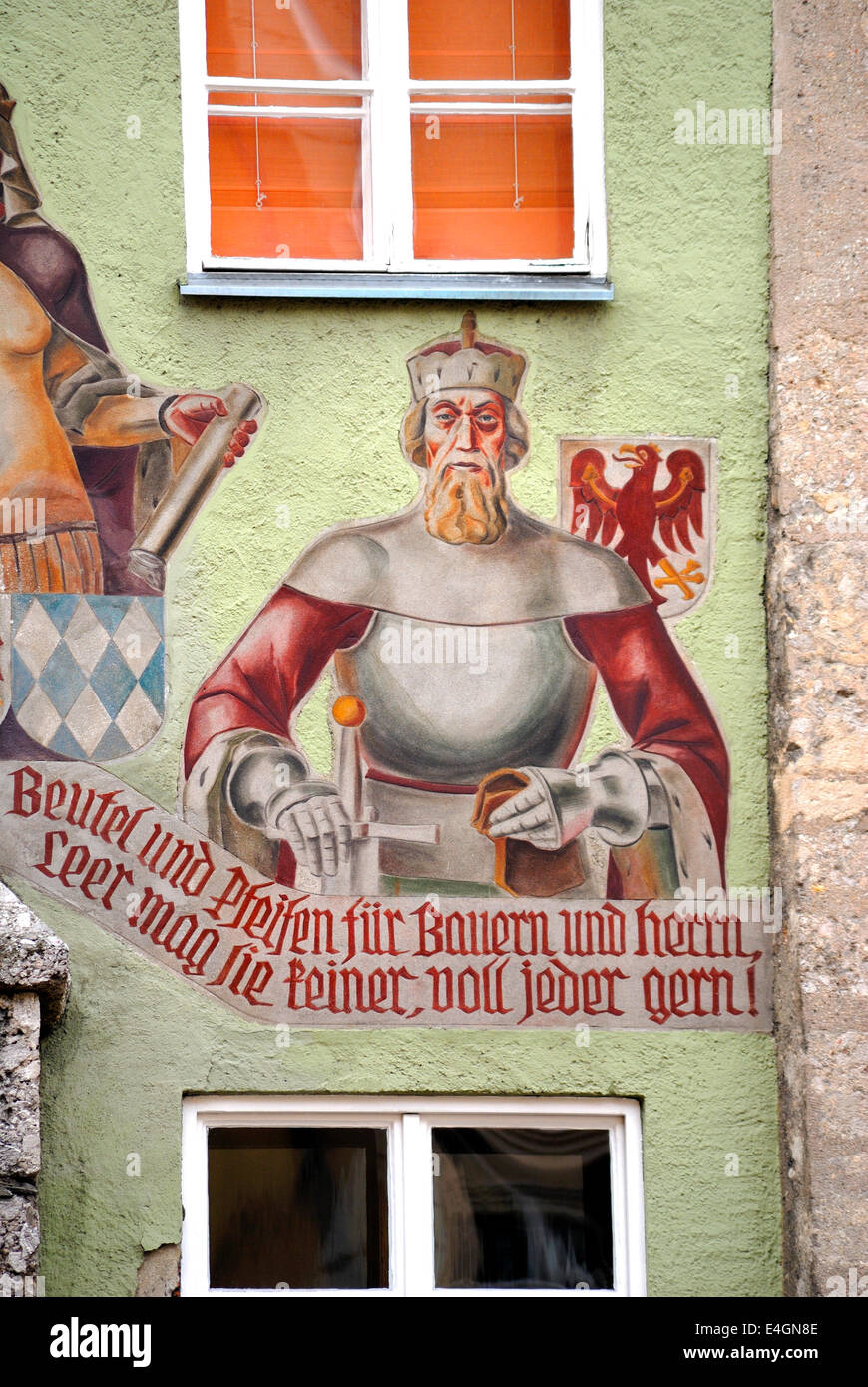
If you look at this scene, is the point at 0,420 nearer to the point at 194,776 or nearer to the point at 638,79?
the point at 194,776

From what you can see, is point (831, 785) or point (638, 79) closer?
point (831, 785)

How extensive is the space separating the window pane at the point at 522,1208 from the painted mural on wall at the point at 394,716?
1.22 feet

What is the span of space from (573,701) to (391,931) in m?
0.86

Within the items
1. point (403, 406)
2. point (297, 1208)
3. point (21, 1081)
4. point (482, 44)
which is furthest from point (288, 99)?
point (297, 1208)

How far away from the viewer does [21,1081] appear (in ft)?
15.5

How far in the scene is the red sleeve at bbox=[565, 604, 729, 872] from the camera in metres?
5.43

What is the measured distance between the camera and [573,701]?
5.46 metres

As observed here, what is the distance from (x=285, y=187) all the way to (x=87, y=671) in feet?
5.43

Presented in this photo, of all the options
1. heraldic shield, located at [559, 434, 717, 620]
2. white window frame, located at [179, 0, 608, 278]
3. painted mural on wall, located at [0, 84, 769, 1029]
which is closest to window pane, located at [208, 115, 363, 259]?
white window frame, located at [179, 0, 608, 278]

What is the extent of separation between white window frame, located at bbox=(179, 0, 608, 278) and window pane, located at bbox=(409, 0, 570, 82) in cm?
5

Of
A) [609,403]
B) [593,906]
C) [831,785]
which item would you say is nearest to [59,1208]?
[593,906]

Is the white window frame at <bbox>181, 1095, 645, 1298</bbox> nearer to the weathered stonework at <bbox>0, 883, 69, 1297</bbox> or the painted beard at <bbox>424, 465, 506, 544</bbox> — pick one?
the weathered stonework at <bbox>0, 883, 69, 1297</bbox>

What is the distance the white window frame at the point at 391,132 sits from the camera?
568 centimetres

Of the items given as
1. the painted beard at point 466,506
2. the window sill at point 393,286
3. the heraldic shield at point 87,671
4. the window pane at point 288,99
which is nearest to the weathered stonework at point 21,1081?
the heraldic shield at point 87,671
